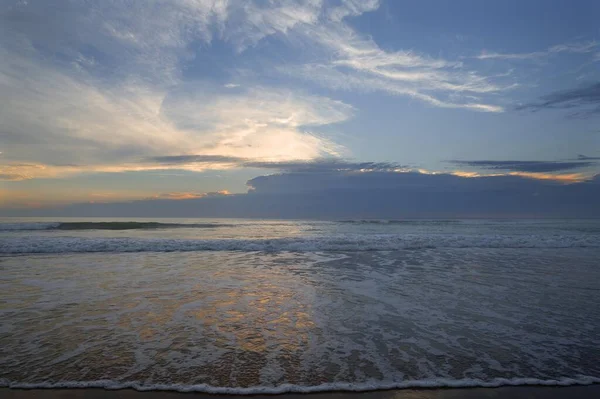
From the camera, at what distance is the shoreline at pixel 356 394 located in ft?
11.0

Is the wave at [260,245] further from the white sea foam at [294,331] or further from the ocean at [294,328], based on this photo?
the white sea foam at [294,331]

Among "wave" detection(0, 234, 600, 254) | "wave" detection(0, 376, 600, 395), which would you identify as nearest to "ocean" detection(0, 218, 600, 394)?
"wave" detection(0, 376, 600, 395)

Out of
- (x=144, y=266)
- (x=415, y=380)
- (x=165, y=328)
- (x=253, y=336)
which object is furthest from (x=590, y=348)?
(x=144, y=266)

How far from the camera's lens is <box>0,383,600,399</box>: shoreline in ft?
11.0

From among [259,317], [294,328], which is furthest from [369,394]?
[259,317]

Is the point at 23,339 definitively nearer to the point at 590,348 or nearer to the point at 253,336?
the point at 253,336

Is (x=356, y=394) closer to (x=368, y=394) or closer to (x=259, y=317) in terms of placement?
(x=368, y=394)

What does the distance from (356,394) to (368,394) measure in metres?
0.12

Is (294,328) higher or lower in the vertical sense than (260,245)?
higher

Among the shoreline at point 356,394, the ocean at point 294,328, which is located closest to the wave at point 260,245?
the ocean at point 294,328

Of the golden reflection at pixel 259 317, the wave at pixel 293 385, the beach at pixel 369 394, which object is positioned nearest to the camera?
the beach at pixel 369 394

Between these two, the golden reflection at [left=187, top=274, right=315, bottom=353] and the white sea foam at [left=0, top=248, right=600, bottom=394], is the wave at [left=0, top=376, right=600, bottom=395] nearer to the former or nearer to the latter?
the white sea foam at [left=0, top=248, right=600, bottom=394]

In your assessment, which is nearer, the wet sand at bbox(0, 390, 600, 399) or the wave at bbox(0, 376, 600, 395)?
the wet sand at bbox(0, 390, 600, 399)

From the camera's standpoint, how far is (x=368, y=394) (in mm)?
3412
